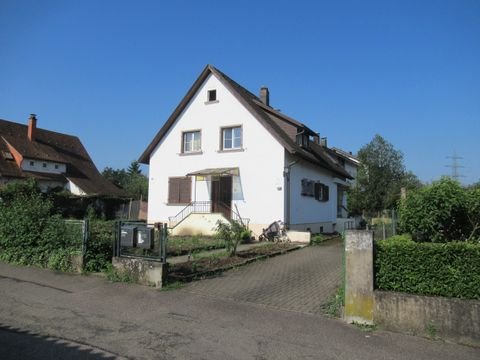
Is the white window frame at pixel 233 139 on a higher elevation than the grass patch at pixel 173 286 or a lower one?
higher

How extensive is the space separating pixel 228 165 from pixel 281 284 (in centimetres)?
1226

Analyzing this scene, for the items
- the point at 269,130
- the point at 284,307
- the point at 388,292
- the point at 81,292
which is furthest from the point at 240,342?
the point at 269,130

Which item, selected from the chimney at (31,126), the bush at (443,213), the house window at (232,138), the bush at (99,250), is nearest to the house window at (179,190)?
the house window at (232,138)

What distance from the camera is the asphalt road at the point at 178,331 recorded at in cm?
525

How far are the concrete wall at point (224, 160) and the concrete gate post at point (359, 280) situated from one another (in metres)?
12.7

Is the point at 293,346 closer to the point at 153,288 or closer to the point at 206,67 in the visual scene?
the point at 153,288

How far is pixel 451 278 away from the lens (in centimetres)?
596

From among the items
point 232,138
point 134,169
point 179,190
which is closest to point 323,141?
point 232,138

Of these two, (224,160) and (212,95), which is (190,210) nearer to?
(224,160)

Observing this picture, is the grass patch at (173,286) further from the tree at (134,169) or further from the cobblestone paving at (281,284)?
the tree at (134,169)

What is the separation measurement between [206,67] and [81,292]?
16072 mm

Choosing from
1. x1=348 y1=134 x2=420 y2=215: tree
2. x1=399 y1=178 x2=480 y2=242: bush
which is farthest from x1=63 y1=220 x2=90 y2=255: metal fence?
x1=348 y1=134 x2=420 y2=215: tree

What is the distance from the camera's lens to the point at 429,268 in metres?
6.14

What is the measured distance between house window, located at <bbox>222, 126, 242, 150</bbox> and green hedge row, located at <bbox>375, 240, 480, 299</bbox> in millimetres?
15093
